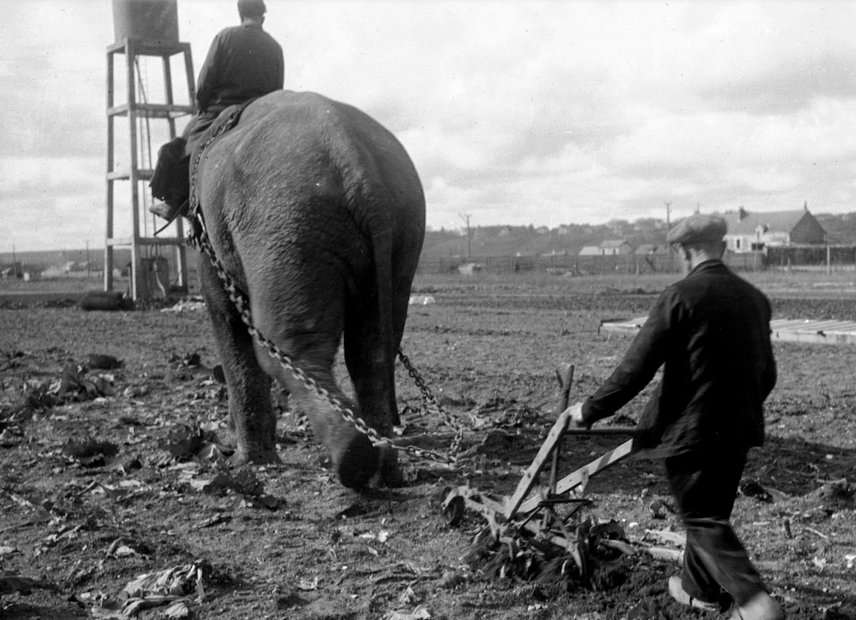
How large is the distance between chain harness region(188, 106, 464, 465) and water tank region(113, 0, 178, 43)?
19.3 metres

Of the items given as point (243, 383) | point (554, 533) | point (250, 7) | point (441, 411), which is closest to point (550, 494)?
point (554, 533)

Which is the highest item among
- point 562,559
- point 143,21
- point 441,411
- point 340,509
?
point 143,21

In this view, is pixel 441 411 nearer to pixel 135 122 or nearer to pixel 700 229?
pixel 700 229

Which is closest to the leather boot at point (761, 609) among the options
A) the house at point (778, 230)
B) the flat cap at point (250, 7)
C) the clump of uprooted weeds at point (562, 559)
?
the clump of uprooted weeds at point (562, 559)

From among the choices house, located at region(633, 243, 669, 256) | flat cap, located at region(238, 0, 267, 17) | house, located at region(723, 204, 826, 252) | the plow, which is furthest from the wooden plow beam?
house, located at region(633, 243, 669, 256)

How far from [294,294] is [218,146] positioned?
1702 mm

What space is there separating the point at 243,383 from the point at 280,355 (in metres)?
1.72

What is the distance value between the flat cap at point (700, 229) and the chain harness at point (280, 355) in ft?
6.52

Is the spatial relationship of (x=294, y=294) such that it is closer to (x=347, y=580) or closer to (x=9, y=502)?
(x=347, y=580)

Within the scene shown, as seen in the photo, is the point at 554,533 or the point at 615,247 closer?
the point at 554,533

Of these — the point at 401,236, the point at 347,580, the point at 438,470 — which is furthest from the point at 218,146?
the point at 347,580

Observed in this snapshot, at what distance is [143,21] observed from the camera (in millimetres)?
25984

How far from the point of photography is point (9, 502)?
7.08 meters

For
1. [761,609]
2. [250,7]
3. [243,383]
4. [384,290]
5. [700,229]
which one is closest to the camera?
[761,609]
